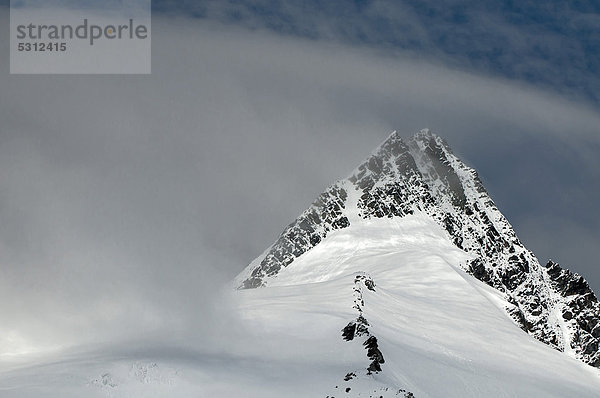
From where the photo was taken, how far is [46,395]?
26.9m

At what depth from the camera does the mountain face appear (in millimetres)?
119875

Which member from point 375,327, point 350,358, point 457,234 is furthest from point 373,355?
point 457,234

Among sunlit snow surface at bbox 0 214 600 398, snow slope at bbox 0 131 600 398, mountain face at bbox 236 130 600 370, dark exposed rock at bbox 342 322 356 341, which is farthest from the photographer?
mountain face at bbox 236 130 600 370

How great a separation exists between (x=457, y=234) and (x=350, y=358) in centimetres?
9858

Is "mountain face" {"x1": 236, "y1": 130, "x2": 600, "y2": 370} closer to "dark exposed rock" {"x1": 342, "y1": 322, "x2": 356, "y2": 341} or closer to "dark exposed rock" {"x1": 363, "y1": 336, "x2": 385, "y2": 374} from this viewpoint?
"dark exposed rock" {"x1": 342, "y1": 322, "x2": 356, "y2": 341}

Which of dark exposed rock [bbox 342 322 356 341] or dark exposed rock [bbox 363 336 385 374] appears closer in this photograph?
dark exposed rock [bbox 363 336 385 374]

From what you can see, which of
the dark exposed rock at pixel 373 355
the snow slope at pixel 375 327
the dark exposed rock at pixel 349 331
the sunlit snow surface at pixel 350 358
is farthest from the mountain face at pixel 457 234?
the dark exposed rock at pixel 373 355

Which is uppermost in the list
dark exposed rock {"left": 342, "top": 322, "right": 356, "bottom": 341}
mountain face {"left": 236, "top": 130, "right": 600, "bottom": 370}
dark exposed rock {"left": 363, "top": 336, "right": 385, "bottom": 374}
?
mountain face {"left": 236, "top": 130, "right": 600, "bottom": 370}

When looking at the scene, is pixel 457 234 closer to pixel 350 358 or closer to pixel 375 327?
pixel 375 327

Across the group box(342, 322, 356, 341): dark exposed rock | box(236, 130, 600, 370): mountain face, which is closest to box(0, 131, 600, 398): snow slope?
box(342, 322, 356, 341): dark exposed rock

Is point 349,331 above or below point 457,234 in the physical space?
below

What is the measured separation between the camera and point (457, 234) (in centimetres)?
13150

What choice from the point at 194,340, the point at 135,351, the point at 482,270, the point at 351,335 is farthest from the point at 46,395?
the point at 482,270

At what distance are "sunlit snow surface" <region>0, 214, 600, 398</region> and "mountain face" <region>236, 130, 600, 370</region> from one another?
120 ft
